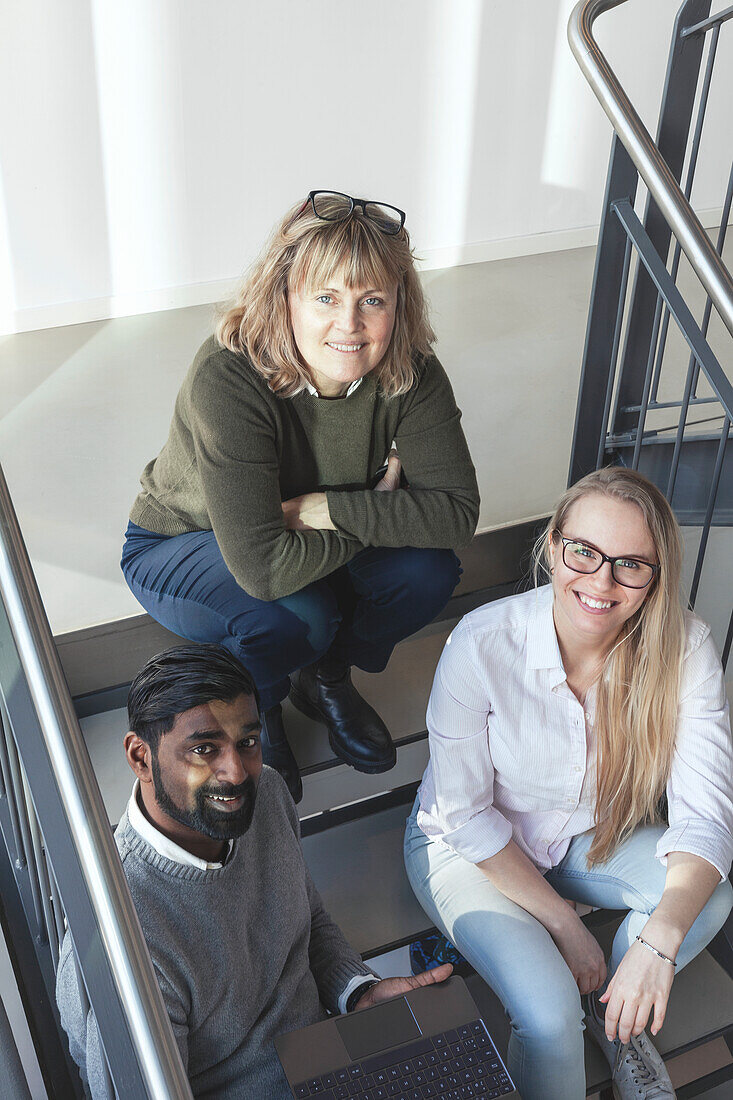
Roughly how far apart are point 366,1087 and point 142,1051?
0.69 meters

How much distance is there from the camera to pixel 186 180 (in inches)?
157

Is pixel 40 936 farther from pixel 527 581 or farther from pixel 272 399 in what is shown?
pixel 527 581

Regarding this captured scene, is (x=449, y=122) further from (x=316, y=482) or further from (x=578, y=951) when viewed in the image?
(x=578, y=951)

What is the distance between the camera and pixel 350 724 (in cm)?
204

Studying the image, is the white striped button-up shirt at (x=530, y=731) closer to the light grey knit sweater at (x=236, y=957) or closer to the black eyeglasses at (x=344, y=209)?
the light grey knit sweater at (x=236, y=957)

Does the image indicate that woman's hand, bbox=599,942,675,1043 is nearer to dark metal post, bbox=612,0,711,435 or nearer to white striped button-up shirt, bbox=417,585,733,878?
white striped button-up shirt, bbox=417,585,733,878

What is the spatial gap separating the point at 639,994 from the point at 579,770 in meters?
0.37

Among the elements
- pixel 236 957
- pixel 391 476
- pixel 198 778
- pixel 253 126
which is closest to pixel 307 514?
pixel 391 476

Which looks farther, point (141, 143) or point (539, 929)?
point (141, 143)

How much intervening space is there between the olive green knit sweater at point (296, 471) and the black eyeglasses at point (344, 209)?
27cm

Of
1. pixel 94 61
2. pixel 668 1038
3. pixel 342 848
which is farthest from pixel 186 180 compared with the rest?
pixel 668 1038

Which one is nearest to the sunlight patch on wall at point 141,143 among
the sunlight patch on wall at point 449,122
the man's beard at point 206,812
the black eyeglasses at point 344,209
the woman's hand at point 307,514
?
the sunlight patch on wall at point 449,122

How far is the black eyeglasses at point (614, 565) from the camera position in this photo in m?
1.67

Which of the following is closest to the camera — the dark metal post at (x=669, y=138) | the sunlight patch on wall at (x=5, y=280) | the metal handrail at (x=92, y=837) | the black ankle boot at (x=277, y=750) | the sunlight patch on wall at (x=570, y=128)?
the metal handrail at (x=92, y=837)
